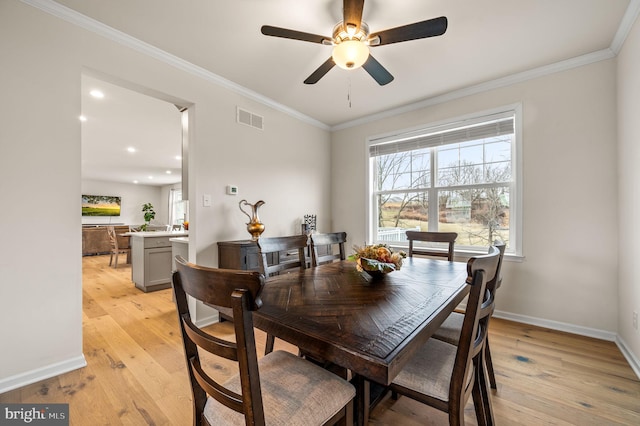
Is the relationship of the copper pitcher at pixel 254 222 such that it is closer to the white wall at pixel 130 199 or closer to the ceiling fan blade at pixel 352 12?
the ceiling fan blade at pixel 352 12

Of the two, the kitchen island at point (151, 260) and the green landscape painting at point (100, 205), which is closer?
the kitchen island at point (151, 260)

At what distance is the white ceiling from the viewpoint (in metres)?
1.92

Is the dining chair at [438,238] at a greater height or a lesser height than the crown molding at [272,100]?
lesser

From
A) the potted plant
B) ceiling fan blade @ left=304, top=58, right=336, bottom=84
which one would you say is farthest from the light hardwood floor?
the potted plant

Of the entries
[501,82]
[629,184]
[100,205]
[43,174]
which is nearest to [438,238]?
[629,184]

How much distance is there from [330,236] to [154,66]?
2.22 metres

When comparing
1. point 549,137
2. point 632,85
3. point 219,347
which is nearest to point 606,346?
point 549,137

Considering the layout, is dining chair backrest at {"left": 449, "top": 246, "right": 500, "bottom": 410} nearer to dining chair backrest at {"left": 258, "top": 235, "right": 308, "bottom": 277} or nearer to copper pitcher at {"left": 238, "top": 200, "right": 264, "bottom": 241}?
dining chair backrest at {"left": 258, "top": 235, "right": 308, "bottom": 277}

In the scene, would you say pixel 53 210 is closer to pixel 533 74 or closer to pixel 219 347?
pixel 219 347

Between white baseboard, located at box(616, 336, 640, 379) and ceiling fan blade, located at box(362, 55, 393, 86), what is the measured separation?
2740mm

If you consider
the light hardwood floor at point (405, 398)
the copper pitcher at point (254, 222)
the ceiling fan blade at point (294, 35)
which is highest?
the ceiling fan blade at point (294, 35)

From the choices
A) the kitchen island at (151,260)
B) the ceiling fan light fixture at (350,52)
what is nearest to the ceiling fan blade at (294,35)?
the ceiling fan light fixture at (350,52)

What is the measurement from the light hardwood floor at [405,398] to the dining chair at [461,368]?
0.48 meters

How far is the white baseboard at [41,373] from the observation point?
1.73 meters
